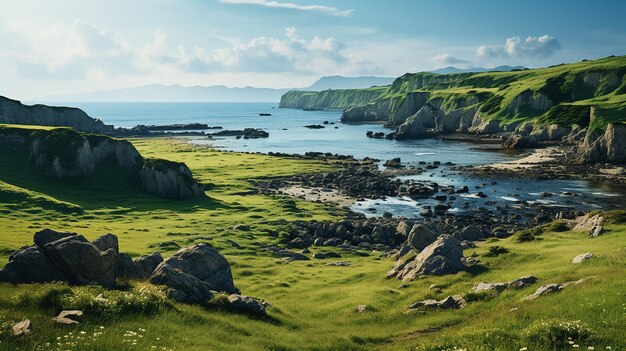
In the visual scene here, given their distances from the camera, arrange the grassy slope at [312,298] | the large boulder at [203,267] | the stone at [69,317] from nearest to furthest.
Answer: the stone at [69,317] → the grassy slope at [312,298] → the large boulder at [203,267]

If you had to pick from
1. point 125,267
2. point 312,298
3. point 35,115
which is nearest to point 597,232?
point 312,298

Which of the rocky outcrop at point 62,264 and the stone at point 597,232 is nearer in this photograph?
the rocky outcrop at point 62,264

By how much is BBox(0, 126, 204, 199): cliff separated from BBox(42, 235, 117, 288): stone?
224ft

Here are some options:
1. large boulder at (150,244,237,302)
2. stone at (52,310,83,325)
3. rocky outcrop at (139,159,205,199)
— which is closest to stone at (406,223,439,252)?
large boulder at (150,244,237,302)

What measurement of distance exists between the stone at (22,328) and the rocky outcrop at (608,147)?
421ft

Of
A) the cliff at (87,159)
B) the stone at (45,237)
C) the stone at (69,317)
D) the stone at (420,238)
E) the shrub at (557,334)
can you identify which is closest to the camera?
the shrub at (557,334)

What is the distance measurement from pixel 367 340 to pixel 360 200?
68.8 meters

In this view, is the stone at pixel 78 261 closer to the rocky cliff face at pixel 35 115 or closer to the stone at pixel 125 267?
the stone at pixel 125 267

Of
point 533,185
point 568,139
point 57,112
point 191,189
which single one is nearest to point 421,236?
point 191,189

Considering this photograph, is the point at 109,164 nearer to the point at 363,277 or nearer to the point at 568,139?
the point at 363,277

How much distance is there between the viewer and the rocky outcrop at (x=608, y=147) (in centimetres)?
11600

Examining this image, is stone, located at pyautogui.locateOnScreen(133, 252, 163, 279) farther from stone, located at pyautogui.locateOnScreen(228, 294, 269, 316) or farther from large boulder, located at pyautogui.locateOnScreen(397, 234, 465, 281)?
large boulder, located at pyautogui.locateOnScreen(397, 234, 465, 281)

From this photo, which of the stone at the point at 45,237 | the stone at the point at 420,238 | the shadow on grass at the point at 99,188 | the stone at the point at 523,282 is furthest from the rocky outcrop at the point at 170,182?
the stone at the point at 523,282

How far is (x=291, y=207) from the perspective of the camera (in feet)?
271
